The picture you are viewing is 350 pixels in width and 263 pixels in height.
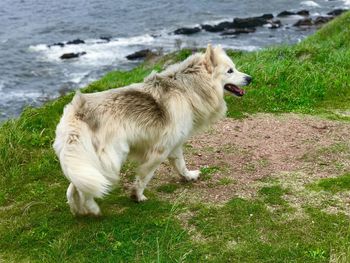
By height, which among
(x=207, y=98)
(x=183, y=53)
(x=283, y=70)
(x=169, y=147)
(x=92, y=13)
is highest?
(x=207, y=98)

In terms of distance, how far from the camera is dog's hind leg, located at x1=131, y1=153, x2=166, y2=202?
22.0 feet

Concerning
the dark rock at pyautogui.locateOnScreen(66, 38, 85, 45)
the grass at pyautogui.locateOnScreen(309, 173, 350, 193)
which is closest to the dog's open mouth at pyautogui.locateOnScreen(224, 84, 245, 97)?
the grass at pyautogui.locateOnScreen(309, 173, 350, 193)

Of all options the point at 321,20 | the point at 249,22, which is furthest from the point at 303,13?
the point at 249,22

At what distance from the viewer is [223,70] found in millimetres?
7031

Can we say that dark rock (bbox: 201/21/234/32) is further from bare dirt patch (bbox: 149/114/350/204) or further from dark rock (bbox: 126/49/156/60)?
bare dirt patch (bbox: 149/114/350/204)

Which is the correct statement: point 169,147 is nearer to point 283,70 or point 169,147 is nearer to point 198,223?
point 198,223

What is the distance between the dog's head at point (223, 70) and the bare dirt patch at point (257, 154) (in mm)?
1428

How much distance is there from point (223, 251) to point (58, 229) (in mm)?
2174

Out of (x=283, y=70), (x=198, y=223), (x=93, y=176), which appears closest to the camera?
(x=93, y=176)

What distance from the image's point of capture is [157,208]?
685cm

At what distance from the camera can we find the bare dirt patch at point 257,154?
24.7 feet

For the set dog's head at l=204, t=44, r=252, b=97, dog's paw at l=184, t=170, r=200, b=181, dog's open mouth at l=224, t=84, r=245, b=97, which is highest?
dog's head at l=204, t=44, r=252, b=97

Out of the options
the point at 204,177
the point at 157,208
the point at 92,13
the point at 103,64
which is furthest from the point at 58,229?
the point at 92,13

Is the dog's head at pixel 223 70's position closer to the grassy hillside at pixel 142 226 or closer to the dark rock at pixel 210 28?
the grassy hillside at pixel 142 226
